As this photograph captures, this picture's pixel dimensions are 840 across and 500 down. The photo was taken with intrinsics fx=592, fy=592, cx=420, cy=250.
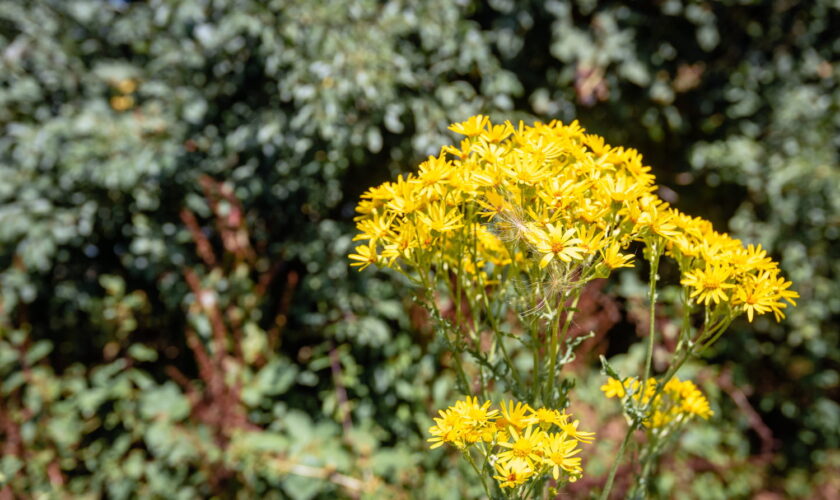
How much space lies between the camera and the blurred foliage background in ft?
6.33

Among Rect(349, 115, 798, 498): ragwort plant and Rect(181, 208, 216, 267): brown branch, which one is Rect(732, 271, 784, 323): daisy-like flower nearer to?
Rect(349, 115, 798, 498): ragwort plant

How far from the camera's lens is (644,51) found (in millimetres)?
2230

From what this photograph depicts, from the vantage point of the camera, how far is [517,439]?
0.71 meters

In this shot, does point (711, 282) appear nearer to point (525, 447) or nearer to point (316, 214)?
point (525, 447)

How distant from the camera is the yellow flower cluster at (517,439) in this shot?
70 centimetres

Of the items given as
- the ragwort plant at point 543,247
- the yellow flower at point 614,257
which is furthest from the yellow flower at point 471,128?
the yellow flower at point 614,257

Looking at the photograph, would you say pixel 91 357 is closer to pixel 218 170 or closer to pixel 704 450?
pixel 218 170

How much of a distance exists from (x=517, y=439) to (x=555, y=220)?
10.8 inches

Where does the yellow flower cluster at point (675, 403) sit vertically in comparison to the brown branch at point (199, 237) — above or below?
above

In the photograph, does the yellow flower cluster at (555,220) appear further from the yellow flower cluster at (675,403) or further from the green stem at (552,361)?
the yellow flower cluster at (675,403)

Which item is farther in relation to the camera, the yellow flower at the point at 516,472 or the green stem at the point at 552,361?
the green stem at the point at 552,361

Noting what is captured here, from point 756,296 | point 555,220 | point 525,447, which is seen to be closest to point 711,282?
point 756,296

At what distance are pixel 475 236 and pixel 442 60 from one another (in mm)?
1427

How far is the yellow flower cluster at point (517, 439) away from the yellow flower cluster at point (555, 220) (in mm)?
187
